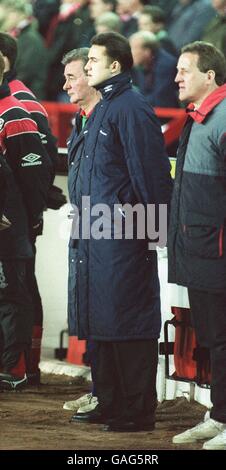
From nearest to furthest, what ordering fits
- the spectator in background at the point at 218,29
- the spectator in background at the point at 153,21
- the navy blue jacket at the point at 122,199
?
the navy blue jacket at the point at 122,199
the spectator in background at the point at 218,29
the spectator in background at the point at 153,21

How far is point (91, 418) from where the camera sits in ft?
24.5

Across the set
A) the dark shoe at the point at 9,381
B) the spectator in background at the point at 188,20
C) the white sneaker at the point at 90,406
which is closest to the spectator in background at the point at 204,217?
the white sneaker at the point at 90,406

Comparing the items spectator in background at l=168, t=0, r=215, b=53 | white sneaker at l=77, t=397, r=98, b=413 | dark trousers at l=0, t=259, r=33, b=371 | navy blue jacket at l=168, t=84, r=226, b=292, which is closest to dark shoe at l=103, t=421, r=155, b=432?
white sneaker at l=77, t=397, r=98, b=413

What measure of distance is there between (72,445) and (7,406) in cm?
145

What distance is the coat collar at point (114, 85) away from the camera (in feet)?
23.7

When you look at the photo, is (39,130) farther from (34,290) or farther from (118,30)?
(118,30)

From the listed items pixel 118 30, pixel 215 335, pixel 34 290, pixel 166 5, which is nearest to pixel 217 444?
pixel 215 335

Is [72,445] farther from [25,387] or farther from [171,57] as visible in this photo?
[171,57]

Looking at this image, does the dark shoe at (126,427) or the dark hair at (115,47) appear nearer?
the dark shoe at (126,427)

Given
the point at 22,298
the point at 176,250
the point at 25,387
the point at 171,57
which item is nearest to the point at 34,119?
the point at 22,298

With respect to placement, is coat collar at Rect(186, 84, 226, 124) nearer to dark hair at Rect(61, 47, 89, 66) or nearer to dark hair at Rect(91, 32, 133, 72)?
dark hair at Rect(91, 32, 133, 72)

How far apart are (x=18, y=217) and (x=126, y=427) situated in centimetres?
188

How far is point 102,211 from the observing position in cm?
713

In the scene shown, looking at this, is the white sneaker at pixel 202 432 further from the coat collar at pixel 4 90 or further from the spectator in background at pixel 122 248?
the coat collar at pixel 4 90
